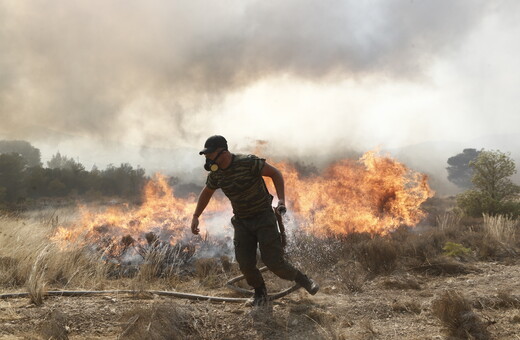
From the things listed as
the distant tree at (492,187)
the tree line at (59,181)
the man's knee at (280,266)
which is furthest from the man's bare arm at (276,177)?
the tree line at (59,181)

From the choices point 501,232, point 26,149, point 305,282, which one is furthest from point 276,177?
point 26,149

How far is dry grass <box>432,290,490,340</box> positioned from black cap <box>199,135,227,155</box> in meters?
2.91

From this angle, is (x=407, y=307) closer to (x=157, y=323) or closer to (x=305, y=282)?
(x=305, y=282)

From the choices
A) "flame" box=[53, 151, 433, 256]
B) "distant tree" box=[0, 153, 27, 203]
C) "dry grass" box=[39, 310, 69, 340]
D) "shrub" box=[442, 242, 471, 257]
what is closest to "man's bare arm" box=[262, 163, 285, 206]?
"dry grass" box=[39, 310, 69, 340]

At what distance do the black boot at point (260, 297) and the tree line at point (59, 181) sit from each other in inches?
789

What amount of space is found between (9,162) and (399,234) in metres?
25.4

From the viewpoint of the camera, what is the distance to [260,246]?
3.90 meters

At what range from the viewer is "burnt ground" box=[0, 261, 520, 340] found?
311 cm

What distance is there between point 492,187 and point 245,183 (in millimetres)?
13606

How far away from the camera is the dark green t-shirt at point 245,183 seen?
388 cm

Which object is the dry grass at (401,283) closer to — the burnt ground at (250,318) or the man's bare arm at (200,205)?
the burnt ground at (250,318)

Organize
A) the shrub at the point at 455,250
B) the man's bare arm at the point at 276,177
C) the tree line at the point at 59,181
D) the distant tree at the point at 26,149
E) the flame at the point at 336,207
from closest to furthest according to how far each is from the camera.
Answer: the man's bare arm at the point at 276,177 → the shrub at the point at 455,250 → the flame at the point at 336,207 → the tree line at the point at 59,181 → the distant tree at the point at 26,149

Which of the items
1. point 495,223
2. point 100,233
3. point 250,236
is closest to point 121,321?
point 250,236

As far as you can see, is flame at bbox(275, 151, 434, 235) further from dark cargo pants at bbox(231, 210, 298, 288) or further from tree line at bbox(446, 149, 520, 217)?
dark cargo pants at bbox(231, 210, 298, 288)
